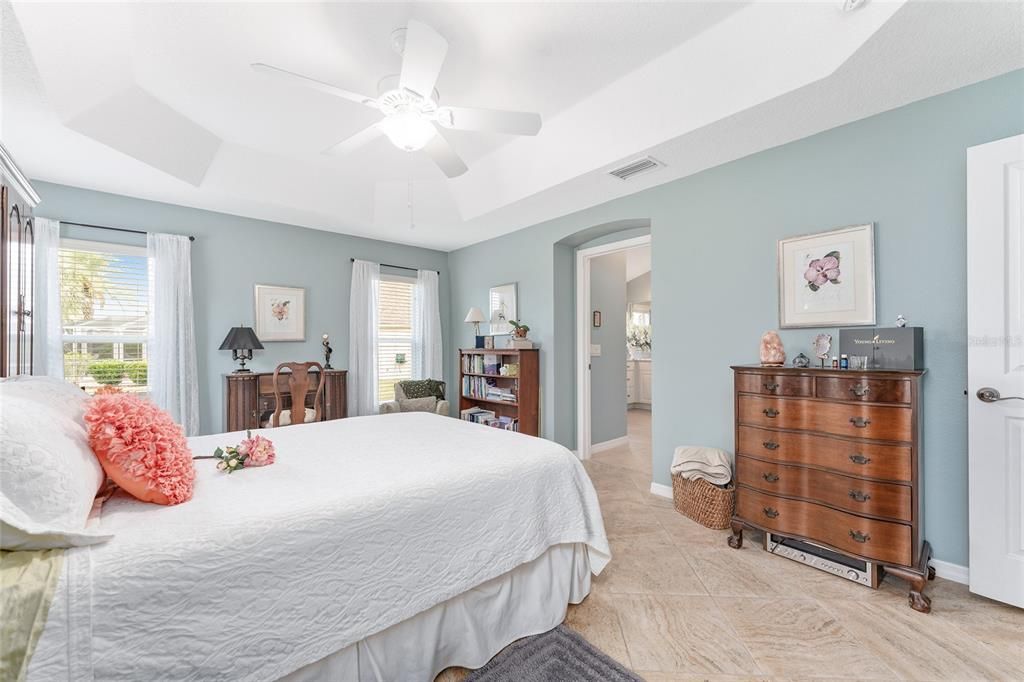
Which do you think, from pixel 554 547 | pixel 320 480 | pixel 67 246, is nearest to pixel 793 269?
pixel 554 547

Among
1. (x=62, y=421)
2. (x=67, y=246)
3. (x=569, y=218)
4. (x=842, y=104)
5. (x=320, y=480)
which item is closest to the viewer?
(x=62, y=421)

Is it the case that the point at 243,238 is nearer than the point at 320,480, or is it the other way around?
the point at 320,480

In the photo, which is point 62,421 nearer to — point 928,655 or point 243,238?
point 928,655

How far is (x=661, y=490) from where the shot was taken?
341 centimetres

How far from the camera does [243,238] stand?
166 inches

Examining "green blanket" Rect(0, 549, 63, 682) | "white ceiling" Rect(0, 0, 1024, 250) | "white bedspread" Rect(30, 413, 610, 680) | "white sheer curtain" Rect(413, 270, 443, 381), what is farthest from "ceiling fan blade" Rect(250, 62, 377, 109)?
"white sheer curtain" Rect(413, 270, 443, 381)

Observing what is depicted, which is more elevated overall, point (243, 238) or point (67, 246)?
point (243, 238)

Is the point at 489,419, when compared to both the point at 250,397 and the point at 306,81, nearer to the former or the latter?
the point at 250,397

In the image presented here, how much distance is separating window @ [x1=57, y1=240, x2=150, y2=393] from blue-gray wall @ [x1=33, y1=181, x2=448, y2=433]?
154mm

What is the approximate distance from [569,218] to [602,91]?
4.87 feet

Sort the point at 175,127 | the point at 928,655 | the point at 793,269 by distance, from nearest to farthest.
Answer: the point at 928,655, the point at 793,269, the point at 175,127

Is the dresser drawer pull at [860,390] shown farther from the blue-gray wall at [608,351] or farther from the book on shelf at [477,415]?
the book on shelf at [477,415]

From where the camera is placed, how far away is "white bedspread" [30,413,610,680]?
3.10 ft

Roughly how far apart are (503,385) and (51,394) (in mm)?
3740
